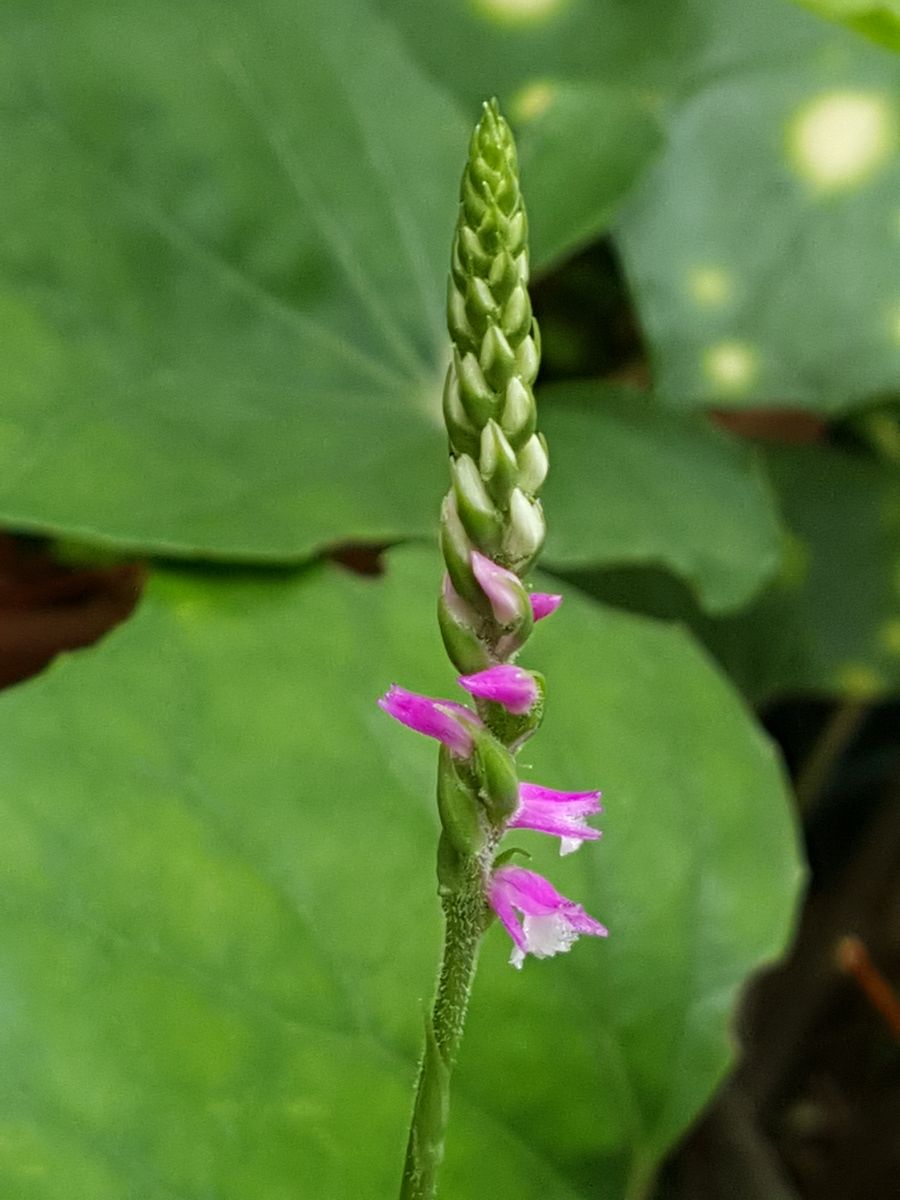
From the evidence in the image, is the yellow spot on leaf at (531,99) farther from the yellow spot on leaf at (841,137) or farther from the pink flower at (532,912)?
the pink flower at (532,912)

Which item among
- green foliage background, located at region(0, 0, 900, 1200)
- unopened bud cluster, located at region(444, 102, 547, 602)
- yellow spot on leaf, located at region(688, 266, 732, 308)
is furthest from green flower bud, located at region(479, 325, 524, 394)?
yellow spot on leaf, located at region(688, 266, 732, 308)

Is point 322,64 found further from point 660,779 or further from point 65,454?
point 660,779

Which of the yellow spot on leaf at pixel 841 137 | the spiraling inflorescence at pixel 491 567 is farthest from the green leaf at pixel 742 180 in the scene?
the spiraling inflorescence at pixel 491 567

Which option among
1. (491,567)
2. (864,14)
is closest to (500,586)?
(491,567)

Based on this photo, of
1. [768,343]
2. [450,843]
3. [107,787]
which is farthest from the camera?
[768,343]

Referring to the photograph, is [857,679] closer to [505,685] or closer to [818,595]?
[818,595]

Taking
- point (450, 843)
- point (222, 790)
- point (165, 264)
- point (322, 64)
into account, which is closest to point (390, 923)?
point (222, 790)
